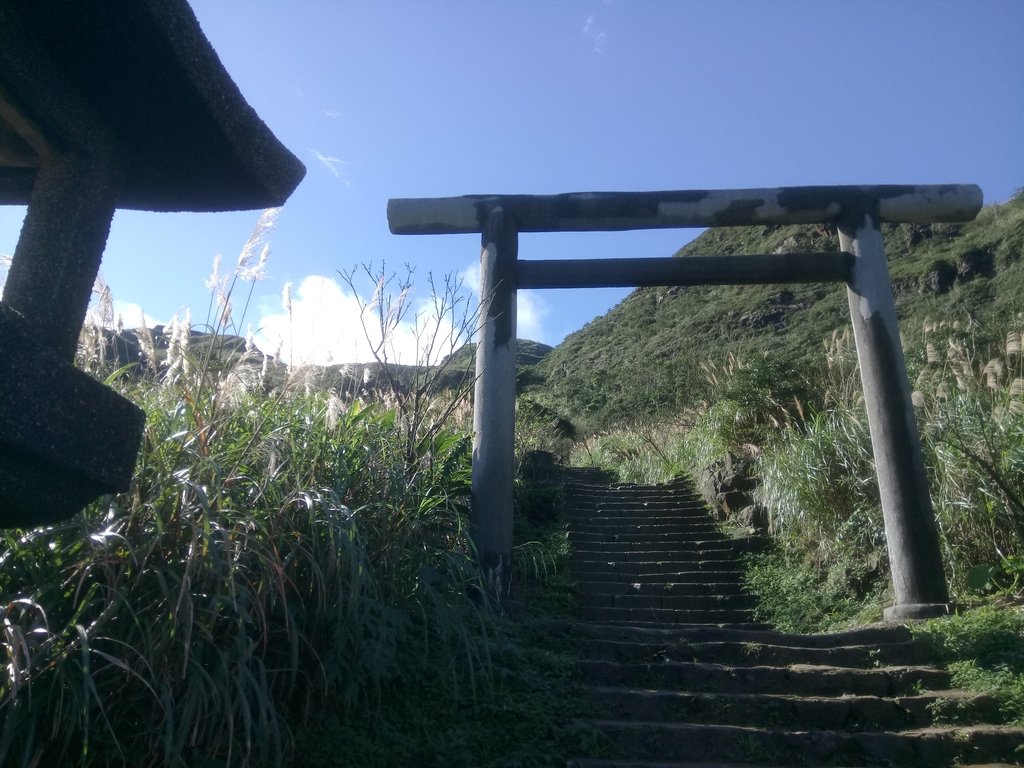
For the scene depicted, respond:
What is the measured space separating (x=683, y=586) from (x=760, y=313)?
865 inches

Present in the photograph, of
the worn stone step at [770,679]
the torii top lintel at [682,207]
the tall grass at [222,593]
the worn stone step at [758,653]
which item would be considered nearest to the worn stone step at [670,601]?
the worn stone step at [758,653]

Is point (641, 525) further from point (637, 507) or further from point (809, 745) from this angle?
point (809, 745)

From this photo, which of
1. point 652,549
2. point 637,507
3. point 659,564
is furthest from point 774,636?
point 637,507

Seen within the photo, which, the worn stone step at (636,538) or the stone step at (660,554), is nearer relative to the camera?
the stone step at (660,554)

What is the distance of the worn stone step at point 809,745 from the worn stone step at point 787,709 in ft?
0.69

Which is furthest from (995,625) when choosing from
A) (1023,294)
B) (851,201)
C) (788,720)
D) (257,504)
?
(1023,294)

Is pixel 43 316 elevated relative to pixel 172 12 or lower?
lower

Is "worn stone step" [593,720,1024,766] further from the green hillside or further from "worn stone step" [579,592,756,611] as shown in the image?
the green hillside

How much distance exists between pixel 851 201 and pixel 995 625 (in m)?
3.05

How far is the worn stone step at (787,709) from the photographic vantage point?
409 cm

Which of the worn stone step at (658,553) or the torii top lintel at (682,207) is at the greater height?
the torii top lintel at (682,207)

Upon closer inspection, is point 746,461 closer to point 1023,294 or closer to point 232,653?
point 232,653

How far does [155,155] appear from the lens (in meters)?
1.96

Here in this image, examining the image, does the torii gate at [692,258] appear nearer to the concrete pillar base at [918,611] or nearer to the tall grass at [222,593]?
the concrete pillar base at [918,611]
